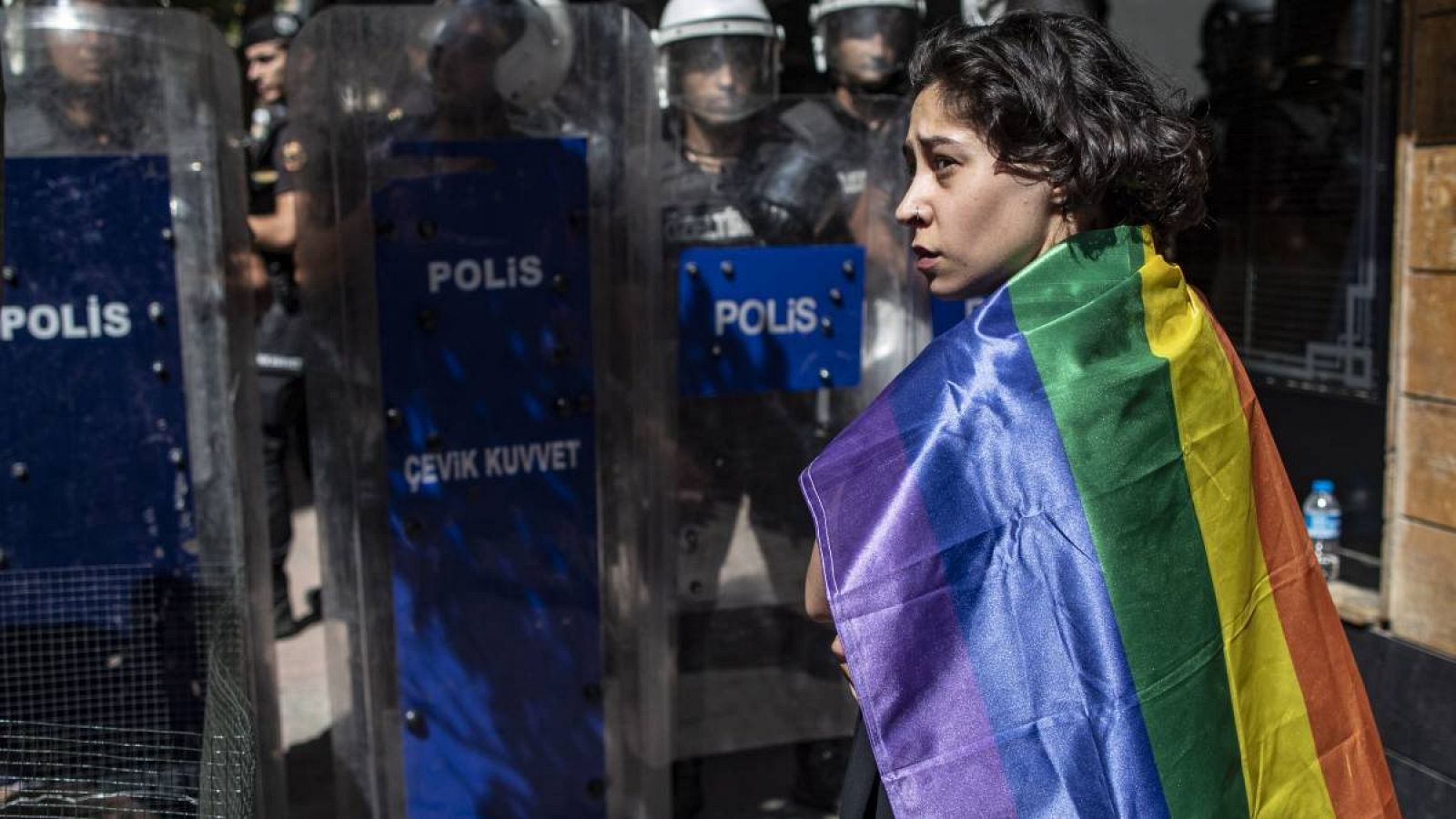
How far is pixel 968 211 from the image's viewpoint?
1.81 metres

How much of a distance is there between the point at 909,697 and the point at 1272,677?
0.53 m

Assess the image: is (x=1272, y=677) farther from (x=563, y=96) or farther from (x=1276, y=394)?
(x=1276, y=394)

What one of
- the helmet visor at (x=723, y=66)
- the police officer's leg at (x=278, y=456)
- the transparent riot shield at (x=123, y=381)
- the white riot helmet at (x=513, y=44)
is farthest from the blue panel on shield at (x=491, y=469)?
the police officer's leg at (x=278, y=456)

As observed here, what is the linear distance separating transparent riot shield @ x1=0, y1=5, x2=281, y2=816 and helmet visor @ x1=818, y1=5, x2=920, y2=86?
2.02m

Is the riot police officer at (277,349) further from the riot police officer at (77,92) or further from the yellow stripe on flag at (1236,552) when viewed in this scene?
the yellow stripe on flag at (1236,552)

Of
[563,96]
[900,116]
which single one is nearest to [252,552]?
[563,96]

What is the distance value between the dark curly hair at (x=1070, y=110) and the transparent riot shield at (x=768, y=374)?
219 centimetres

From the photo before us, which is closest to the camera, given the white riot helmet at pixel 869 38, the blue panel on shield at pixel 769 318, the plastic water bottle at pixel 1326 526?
the blue panel on shield at pixel 769 318

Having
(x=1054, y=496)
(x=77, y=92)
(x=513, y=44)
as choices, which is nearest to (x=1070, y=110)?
(x=1054, y=496)

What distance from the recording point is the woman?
1719 mm

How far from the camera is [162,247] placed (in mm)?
3471

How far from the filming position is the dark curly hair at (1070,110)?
177 cm

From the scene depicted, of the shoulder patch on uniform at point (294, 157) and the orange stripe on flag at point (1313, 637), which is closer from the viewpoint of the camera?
the orange stripe on flag at point (1313, 637)

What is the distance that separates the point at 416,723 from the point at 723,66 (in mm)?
2122
